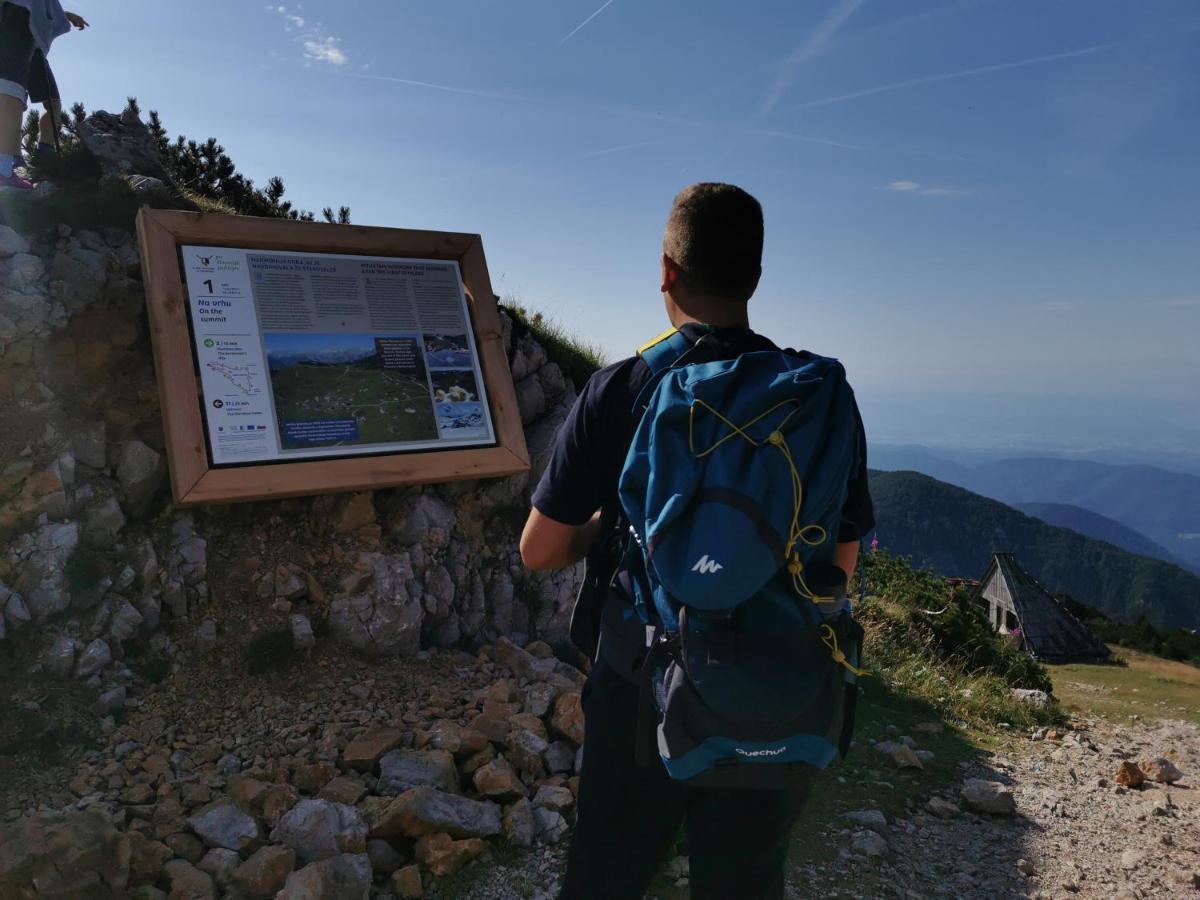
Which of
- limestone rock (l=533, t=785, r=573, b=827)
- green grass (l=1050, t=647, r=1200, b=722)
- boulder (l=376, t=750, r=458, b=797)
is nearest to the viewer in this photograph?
boulder (l=376, t=750, r=458, b=797)

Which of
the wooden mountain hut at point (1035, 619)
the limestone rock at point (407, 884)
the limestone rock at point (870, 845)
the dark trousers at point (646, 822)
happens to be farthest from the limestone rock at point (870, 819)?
the wooden mountain hut at point (1035, 619)

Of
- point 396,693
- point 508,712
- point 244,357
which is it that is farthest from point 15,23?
point 508,712

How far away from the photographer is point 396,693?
5.14 meters

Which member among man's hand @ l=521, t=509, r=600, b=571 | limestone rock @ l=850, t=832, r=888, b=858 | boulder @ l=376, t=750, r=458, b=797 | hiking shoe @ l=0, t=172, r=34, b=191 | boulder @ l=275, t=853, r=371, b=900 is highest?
hiking shoe @ l=0, t=172, r=34, b=191

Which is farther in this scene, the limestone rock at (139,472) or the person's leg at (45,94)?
the person's leg at (45,94)

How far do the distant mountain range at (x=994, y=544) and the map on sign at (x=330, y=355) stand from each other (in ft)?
377

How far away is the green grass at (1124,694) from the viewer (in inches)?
394

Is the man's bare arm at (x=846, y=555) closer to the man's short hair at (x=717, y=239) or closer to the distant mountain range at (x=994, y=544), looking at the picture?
the man's short hair at (x=717, y=239)

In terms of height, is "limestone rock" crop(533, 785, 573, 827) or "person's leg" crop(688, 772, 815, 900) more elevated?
"person's leg" crop(688, 772, 815, 900)

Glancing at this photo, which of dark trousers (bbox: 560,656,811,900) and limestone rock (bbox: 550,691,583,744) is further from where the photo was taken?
limestone rock (bbox: 550,691,583,744)

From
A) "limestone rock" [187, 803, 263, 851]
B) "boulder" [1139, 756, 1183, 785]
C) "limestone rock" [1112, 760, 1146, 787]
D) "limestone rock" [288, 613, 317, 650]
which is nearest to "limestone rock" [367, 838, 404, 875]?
"limestone rock" [187, 803, 263, 851]

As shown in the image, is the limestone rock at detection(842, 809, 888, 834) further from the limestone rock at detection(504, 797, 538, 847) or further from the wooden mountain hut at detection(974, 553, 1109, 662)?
the wooden mountain hut at detection(974, 553, 1109, 662)

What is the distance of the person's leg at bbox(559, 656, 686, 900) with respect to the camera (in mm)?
2459

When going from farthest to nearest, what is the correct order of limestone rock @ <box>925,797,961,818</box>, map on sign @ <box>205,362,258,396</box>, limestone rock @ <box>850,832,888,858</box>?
limestone rock @ <box>925,797,961,818</box> < map on sign @ <box>205,362,258,396</box> < limestone rock @ <box>850,832,888,858</box>
